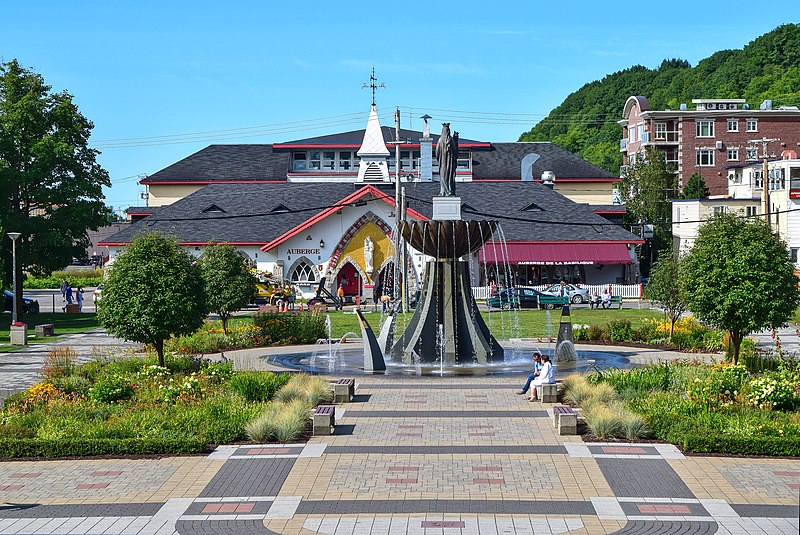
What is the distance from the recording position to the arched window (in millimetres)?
65500

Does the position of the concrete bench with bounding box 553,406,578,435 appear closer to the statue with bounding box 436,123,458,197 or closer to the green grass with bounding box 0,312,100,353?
the statue with bounding box 436,123,458,197

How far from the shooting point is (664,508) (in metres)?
14.5

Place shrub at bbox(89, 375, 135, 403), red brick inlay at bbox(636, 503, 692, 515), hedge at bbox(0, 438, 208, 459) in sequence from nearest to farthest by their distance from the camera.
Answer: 1. red brick inlay at bbox(636, 503, 692, 515)
2. hedge at bbox(0, 438, 208, 459)
3. shrub at bbox(89, 375, 135, 403)

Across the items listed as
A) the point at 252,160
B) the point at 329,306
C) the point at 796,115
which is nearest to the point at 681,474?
the point at 329,306

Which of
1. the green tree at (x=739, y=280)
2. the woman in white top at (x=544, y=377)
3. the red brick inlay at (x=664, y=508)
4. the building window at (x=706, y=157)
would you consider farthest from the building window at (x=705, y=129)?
the red brick inlay at (x=664, y=508)

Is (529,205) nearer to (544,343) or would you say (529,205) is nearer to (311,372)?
(544,343)

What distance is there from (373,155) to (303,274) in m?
18.1

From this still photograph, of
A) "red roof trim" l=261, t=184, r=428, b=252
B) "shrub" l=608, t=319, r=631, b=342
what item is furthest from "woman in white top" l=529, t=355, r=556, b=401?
"red roof trim" l=261, t=184, r=428, b=252

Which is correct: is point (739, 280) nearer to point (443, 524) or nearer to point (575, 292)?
point (443, 524)

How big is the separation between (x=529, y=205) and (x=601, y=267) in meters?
6.69

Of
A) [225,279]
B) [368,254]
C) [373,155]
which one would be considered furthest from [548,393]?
[373,155]

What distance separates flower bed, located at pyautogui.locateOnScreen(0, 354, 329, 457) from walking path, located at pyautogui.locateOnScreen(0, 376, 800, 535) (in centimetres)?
44

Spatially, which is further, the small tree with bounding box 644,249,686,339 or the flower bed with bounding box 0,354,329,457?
the small tree with bounding box 644,249,686,339

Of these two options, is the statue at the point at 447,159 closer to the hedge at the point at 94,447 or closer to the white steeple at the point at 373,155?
the hedge at the point at 94,447
